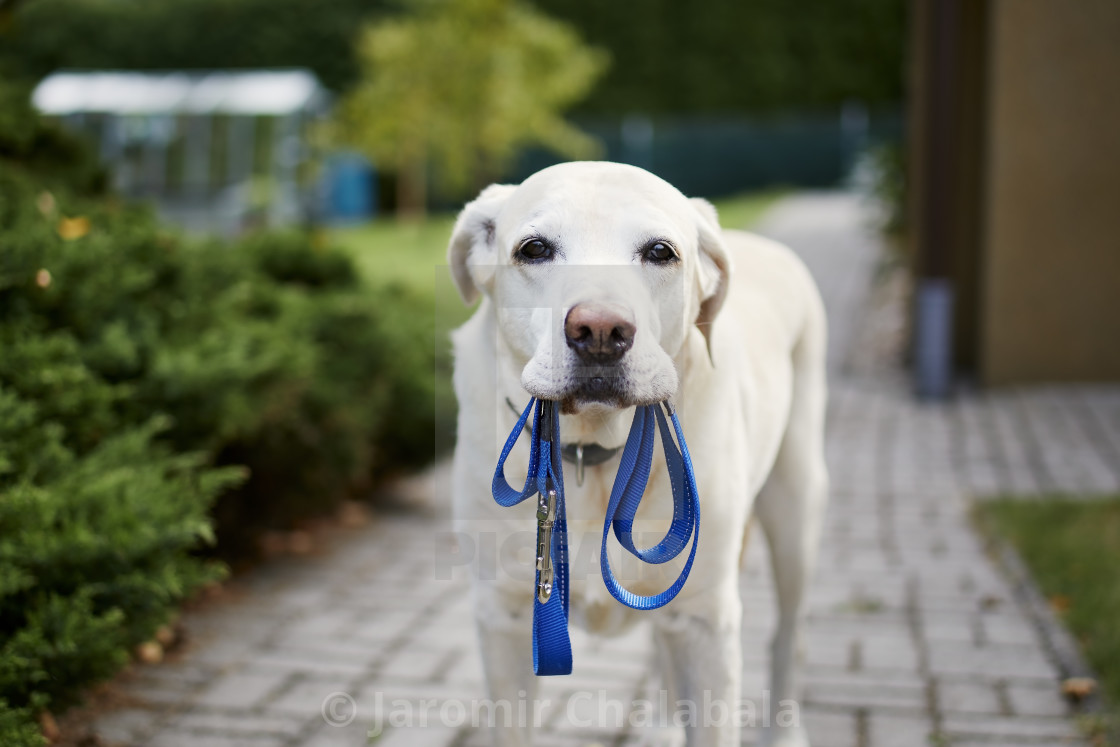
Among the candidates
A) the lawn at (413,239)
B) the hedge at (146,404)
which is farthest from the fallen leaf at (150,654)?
the lawn at (413,239)

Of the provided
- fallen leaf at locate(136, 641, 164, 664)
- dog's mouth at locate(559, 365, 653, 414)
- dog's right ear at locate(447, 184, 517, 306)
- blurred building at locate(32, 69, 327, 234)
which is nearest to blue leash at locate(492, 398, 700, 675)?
dog's mouth at locate(559, 365, 653, 414)

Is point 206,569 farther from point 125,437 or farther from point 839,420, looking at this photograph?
point 839,420

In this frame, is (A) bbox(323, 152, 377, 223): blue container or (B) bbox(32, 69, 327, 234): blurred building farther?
(A) bbox(323, 152, 377, 223): blue container

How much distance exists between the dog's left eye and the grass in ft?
7.01

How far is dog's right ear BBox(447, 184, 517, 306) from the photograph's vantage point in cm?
245

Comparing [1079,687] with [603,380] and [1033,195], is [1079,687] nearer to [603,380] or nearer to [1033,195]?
[603,380]

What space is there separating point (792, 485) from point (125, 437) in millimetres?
2144

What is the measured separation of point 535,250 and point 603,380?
0.36 meters

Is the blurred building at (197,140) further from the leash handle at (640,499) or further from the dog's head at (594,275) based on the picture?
the leash handle at (640,499)

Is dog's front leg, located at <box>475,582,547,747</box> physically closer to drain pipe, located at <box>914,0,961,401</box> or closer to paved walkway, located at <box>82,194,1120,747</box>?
paved walkway, located at <box>82,194,1120,747</box>

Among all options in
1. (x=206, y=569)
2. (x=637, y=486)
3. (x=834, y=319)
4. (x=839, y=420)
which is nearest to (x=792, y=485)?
(x=637, y=486)

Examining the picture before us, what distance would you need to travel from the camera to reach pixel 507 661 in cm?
255

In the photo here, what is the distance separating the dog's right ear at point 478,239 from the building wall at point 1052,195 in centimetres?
624

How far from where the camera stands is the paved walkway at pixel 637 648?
3275 millimetres
